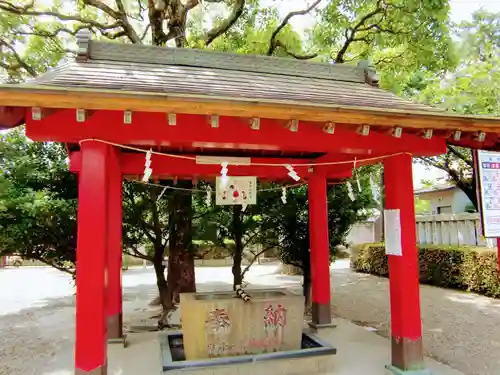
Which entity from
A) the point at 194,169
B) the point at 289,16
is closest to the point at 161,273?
the point at 194,169

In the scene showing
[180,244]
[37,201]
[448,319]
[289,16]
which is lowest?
[448,319]

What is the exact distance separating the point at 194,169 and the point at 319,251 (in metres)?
2.96

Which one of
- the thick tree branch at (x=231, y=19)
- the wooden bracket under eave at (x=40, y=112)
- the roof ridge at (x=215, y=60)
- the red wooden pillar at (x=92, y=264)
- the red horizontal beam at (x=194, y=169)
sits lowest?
the red wooden pillar at (x=92, y=264)

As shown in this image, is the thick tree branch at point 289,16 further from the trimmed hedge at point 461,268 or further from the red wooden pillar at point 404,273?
the trimmed hedge at point 461,268

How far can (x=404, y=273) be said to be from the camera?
4949mm

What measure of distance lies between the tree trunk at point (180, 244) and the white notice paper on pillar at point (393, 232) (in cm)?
477

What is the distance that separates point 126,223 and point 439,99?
380 inches

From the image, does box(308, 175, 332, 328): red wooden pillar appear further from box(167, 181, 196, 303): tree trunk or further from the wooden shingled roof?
box(167, 181, 196, 303): tree trunk

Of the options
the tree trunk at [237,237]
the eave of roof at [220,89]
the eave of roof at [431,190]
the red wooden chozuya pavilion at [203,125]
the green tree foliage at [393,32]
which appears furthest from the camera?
the eave of roof at [431,190]

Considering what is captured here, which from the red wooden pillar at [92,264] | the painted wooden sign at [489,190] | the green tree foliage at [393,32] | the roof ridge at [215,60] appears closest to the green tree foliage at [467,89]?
the green tree foliage at [393,32]

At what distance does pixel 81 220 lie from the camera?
3.94 meters

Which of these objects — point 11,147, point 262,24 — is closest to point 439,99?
point 262,24

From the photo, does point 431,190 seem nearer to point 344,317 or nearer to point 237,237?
point 344,317

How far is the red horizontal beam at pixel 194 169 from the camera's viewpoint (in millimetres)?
6340
